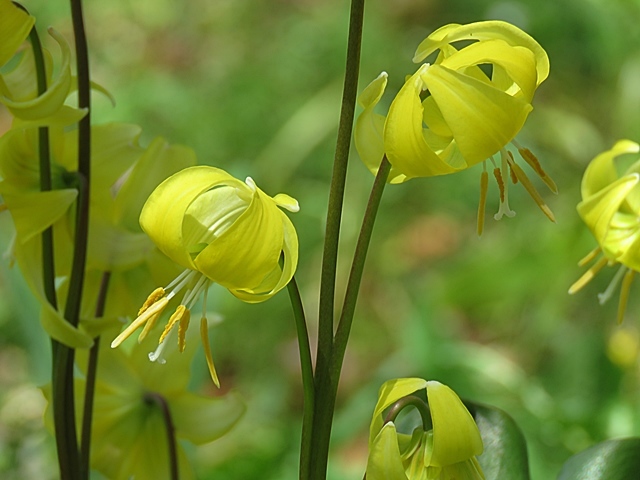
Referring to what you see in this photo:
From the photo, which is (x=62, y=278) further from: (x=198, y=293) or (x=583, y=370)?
(x=583, y=370)

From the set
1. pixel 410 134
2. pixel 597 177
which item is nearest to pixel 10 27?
pixel 410 134

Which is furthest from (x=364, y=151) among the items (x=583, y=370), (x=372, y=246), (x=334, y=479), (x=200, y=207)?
(x=372, y=246)

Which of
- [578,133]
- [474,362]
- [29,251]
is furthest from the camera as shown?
[578,133]

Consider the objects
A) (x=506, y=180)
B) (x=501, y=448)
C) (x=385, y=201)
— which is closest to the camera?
(x=506, y=180)

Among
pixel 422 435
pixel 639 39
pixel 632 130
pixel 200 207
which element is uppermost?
pixel 200 207

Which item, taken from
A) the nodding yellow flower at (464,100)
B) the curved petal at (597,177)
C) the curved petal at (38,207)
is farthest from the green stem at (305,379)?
the curved petal at (597,177)

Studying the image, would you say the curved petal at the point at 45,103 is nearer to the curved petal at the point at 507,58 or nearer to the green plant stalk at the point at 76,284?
the green plant stalk at the point at 76,284

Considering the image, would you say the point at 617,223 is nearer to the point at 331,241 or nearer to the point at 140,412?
the point at 331,241
